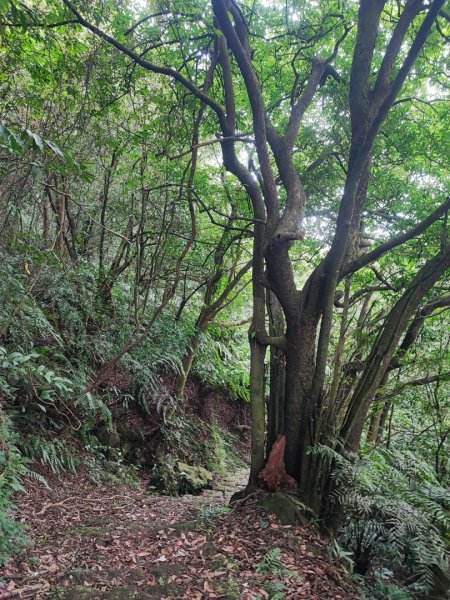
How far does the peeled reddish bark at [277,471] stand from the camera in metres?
4.60

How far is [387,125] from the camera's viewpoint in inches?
229

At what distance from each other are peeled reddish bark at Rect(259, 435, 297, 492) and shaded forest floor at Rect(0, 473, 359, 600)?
28 cm

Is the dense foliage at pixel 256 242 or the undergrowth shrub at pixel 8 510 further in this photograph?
the dense foliage at pixel 256 242

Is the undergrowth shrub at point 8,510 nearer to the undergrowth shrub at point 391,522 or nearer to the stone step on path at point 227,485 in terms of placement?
the undergrowth shrub at point 391,522

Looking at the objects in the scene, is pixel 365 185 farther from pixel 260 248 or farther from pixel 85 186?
pixel 85 186

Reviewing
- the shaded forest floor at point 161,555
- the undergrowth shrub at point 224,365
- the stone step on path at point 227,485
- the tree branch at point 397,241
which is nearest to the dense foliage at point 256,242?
the tree branch at point 397,241

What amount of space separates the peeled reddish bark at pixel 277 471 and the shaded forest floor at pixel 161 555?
0.28m

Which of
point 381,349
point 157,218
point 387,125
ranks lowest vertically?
point 381,349

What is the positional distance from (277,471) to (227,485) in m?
3.53

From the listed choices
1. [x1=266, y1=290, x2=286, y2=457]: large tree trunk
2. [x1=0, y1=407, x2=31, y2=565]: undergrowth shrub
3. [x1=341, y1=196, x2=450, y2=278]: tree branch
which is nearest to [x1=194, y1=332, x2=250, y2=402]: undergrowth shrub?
[x1=266, y1=290, x2=286, y2=457]: large tree trunk

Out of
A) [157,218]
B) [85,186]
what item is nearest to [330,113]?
[157,218]

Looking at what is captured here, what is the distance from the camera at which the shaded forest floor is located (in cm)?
304

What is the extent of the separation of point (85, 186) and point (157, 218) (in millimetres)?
1674

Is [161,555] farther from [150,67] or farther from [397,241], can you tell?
[150,67]
